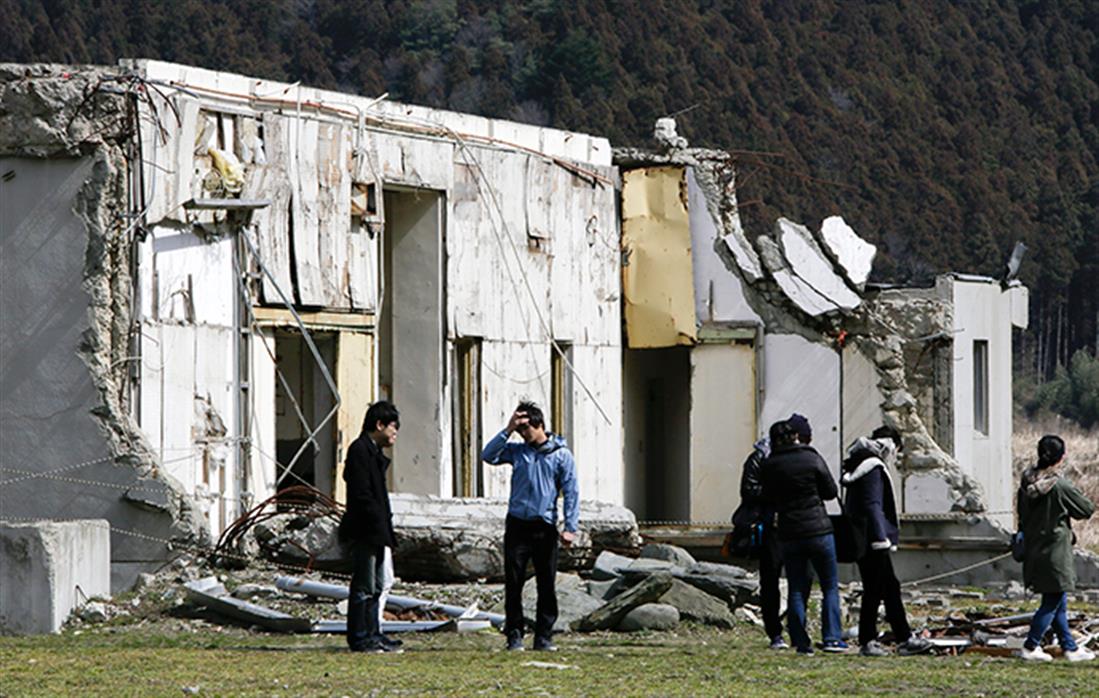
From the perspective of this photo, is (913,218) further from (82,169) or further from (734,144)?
(82,169)

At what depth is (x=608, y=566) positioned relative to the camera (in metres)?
18.8

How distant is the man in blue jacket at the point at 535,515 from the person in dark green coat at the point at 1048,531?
2.83 metres

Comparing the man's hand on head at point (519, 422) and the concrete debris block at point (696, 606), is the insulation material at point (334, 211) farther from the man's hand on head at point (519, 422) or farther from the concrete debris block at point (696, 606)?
the man's hand on head at point (519, 422)

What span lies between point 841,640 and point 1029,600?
7.46 meters

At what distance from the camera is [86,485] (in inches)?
739

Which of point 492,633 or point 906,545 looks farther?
point 906,545

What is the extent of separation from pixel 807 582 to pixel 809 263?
12140 millimetres

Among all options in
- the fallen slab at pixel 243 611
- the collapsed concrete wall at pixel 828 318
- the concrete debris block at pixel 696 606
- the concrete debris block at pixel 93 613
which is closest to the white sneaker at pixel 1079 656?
the concrete debris block at pixel 696 606

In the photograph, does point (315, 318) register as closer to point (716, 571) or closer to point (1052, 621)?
point (716, 571)

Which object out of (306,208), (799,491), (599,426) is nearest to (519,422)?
(799,491)

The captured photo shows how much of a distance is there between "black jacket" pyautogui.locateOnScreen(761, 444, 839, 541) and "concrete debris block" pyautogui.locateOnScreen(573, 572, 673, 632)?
256 cm

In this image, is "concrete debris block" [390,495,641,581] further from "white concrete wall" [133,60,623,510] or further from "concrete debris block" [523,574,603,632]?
"white concrete wall" [133,60,623,510]

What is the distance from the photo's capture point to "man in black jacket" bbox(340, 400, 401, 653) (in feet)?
46.3

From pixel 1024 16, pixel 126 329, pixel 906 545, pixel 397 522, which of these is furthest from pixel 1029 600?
pixel 1024 16
